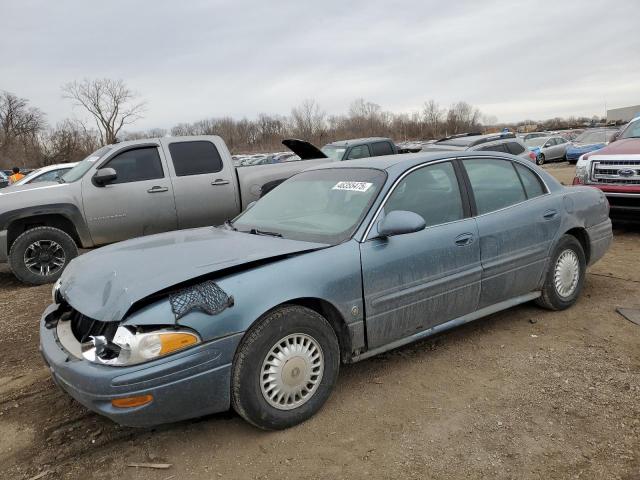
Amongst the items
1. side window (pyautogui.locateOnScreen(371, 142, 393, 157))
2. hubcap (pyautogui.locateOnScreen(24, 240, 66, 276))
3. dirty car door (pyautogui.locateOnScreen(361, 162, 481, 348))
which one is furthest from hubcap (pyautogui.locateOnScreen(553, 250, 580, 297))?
side window (pyautogui.locateOnScreen(371, 142, 393, 157))

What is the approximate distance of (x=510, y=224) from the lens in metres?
4.18

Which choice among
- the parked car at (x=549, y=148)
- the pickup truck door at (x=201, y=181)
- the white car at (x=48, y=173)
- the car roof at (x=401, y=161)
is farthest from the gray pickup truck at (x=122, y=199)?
the parked car at (x=549, y=148)

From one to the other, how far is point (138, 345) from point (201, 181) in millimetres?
5035

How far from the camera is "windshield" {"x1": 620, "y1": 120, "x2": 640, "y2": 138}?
8916 millimetres

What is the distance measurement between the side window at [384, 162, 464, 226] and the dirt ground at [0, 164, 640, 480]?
1113mm

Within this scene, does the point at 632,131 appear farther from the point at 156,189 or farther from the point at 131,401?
the point at 131,401

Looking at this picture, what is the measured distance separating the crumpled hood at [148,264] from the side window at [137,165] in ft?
11.8

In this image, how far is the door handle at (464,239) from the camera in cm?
379

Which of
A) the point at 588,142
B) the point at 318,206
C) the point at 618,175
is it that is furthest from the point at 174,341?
the point at 588,142

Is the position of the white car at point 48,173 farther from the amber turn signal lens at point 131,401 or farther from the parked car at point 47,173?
the amber turn signal lens at point 131,401

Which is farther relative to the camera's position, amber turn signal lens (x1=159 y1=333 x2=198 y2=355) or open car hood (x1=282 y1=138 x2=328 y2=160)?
open car hood (x1=282 y1=138 x2=328 y2=160)

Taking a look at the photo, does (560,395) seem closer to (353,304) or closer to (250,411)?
(353,304)

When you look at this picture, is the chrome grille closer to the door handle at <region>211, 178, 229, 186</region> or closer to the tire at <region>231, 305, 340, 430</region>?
the door handle at <region>211, 178, 229, 186</region>

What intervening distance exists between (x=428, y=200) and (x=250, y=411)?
80.0 inches
